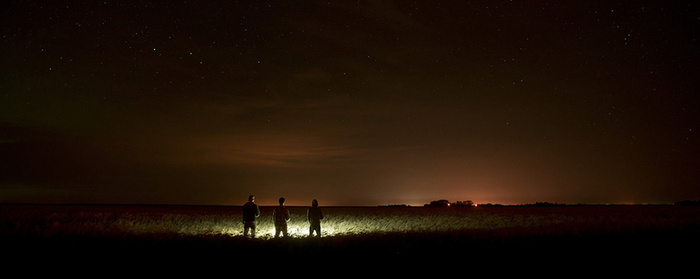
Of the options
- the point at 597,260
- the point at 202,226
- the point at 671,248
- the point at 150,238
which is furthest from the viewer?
the point at 202,226

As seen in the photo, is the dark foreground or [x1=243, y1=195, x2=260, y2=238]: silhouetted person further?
[x1=243, y1=195, x2=260, y2=238]: silhouetted person

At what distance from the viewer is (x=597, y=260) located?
940cm

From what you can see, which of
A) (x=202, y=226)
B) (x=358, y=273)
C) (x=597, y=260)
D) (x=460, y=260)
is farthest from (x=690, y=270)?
(x=202, y=226)

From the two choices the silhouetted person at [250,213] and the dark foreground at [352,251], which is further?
the silhouetted person at [250,213]

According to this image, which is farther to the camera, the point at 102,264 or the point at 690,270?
the point at 690,270

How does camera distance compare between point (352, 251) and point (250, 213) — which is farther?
point (250, 213)

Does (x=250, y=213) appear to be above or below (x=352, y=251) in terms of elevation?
above

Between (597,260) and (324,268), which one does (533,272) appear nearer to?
(597,260)

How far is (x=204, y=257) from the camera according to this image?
26.6 feet

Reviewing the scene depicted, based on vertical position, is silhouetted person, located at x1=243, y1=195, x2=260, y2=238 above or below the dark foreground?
above

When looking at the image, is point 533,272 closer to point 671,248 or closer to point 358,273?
point 358,273

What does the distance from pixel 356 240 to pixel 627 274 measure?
209 inches

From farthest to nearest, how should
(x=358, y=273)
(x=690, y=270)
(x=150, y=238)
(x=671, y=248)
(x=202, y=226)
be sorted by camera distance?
(x=202, y=226), (x=671, y=248), (x=150, y=238), (x=690, y=270), (x=358, y=273)

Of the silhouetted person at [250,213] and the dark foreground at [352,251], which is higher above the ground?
the silhouetted person at [250,213]
